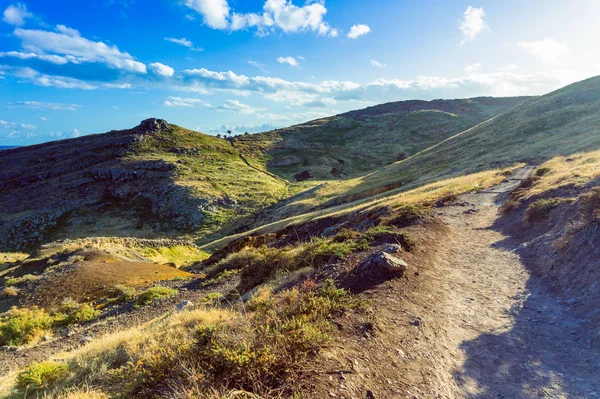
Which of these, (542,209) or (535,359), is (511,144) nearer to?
(542,209)

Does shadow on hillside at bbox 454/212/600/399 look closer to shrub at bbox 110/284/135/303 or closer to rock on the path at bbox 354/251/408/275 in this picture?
rock on the path at bbox 354/251/408/275

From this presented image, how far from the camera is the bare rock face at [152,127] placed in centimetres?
→ 11446

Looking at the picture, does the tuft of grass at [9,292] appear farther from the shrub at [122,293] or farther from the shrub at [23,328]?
the shrub at [122,293]

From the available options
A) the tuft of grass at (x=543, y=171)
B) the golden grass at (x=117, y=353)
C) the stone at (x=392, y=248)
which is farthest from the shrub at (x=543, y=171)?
the golden grass at (x=117, y=353)

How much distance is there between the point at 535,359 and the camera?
21.1 ft

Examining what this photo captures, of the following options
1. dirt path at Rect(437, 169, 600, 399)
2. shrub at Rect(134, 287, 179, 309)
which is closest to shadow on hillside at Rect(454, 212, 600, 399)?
dirt path at Rect(437, 169, 600, 399)

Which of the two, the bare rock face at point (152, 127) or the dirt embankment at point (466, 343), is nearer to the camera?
the dirt embankment at point (466, 343)

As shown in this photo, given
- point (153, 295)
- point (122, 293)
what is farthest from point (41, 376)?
point (122, 293)

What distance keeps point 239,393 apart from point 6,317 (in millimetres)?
18764

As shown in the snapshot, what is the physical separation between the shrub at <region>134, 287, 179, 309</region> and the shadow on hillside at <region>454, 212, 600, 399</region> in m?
15.0

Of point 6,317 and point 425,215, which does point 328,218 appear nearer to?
point 425,215

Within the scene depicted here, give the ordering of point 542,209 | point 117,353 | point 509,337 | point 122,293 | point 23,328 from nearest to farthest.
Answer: point 117,353 < point 509,337 < point 23,328 < point 542,209 < point 122,293

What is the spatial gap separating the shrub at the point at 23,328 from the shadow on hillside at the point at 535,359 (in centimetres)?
1738

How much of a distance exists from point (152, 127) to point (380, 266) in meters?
125
